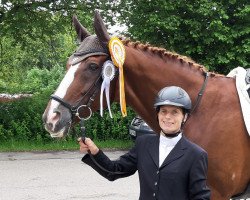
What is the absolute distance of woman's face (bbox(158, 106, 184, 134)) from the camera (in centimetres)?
281

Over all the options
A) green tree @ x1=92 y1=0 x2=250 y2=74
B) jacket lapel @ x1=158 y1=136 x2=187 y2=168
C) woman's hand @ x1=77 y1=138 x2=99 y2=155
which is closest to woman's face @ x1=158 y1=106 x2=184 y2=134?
jacket lapel @ x1=158 y1=136 x2=187 y2=168

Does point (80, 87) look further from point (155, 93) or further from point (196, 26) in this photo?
point (196, 26)

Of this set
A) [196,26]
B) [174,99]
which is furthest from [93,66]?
[196,26]

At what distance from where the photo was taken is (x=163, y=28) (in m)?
14.0

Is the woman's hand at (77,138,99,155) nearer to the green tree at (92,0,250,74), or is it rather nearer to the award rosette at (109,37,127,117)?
the award rosette at (109,37,127,117)

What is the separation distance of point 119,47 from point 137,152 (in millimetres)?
986

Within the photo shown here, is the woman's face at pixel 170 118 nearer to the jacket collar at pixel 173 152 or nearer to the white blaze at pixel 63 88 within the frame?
the jacket collar at pixel 173 152

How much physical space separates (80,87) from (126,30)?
37.6ft

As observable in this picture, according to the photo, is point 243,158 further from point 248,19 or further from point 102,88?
point 248,19

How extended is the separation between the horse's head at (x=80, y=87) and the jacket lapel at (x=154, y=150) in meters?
0.87

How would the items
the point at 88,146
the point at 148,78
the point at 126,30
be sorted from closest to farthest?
the point at 88,146, the point at 148,78, the point at 126,30

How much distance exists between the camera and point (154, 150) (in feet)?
9.58

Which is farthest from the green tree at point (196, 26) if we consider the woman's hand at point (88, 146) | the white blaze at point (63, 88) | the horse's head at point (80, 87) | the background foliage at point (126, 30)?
the woman's hand at point (88, 146)

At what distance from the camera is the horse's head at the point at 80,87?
353 cm
